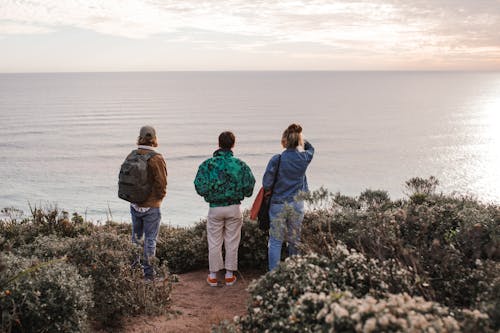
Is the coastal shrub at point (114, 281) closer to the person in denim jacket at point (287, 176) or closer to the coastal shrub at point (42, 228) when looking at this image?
the person in denim jacket at point (287, 176)

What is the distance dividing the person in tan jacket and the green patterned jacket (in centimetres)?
56

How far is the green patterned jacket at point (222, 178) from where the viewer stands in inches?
249

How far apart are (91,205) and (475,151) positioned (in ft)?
141

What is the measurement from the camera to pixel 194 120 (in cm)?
7450

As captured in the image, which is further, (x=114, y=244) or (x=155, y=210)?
(x=155, y=210)

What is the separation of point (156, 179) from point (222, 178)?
0.93 metres

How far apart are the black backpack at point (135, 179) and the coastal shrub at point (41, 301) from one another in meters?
1.80

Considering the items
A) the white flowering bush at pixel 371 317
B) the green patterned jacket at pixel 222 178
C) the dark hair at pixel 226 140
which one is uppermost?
the dark hair at pixel 226 140

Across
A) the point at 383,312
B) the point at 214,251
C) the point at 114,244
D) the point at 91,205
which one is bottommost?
the point at 91,205

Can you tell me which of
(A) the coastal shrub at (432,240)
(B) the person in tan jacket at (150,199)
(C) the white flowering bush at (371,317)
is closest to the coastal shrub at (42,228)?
(B) the person in tan jacket at (150,199)

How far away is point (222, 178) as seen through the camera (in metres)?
6.33

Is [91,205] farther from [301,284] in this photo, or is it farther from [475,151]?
[475,151]

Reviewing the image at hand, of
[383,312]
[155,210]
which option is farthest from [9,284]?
[383,312]

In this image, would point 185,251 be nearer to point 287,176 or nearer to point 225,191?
point 225,191
